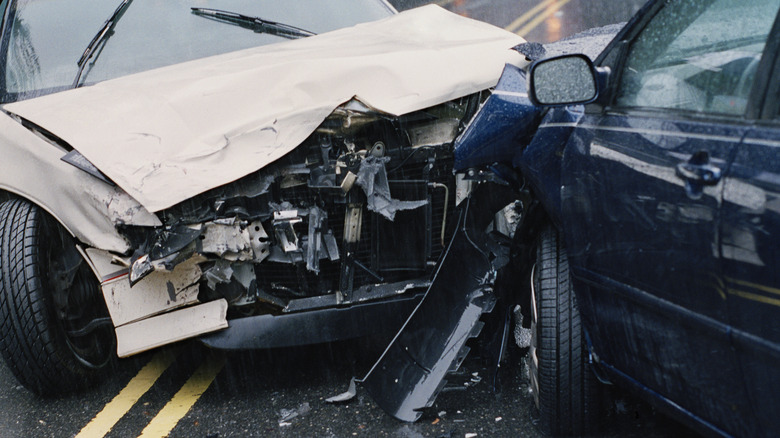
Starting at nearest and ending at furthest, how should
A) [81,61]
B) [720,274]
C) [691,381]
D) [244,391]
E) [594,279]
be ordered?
[720,274] < [691,381] < [594,279] < [244,391] < [81,61]

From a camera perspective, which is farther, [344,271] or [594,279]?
[344,271]

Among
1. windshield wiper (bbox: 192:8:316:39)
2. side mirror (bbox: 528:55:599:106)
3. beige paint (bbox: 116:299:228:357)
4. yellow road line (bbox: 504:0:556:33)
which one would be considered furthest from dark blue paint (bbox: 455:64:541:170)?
yellow road line (bbox: 504:0:556:33)

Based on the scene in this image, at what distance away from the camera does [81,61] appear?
4984 mm

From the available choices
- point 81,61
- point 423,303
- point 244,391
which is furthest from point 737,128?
point 81,61

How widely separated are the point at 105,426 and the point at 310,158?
5.19ft

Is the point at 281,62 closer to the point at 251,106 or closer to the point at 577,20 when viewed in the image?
the point at 251,106

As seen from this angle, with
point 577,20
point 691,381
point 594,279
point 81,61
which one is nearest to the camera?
point 691,381

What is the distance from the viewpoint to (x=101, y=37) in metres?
5.10

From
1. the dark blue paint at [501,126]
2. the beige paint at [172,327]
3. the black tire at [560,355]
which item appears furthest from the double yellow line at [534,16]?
the black tire at [560,355]

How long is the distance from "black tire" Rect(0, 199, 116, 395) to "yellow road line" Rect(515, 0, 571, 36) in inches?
476

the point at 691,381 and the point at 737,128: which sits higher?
the point at 737,128

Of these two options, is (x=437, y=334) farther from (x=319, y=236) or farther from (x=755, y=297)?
(x=755, y=297)

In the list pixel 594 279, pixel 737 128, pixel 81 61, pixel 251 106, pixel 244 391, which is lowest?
pixel 244 391

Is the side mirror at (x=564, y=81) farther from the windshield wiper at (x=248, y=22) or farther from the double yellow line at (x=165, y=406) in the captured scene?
the windshield wiper at (x=248, y=22)
